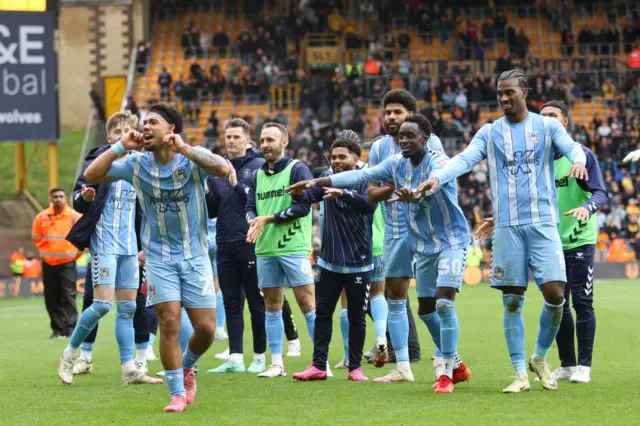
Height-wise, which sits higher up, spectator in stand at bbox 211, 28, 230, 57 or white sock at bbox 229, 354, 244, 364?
spectator in stand at bbox 211, 28, 230, 57

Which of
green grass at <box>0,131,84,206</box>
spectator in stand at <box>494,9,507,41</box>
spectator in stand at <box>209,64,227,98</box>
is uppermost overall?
spectator in stand at <box>494,9,507,41</box>

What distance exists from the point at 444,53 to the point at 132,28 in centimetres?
1587

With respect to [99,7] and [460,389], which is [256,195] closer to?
[460,389]

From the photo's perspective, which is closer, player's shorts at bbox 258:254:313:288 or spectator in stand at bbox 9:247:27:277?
player's shorts at bbox 258:254:313:288

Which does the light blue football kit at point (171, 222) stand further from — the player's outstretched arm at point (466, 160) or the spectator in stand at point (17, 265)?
the spectator in stand at point (17, 265)

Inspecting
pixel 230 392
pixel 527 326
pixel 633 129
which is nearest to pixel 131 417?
pixel 230 392

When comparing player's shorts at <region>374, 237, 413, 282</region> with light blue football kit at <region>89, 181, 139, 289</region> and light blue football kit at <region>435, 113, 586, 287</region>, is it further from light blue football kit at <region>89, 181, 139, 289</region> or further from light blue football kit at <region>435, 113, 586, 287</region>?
light blue football kit at <region>89, 181, 139, 289</region>

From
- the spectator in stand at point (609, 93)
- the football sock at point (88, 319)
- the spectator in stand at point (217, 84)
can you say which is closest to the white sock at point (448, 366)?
the football sock at point (88, 319)

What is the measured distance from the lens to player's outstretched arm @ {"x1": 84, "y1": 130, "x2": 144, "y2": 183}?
8.18 metres

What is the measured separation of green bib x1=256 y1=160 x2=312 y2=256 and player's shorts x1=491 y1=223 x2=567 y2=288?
243 cm

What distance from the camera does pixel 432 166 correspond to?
9336mm

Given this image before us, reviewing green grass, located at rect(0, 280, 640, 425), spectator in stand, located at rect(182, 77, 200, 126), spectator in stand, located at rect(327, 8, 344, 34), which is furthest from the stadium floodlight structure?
spectator in stand, located at rect(327, 8, 344, 34)

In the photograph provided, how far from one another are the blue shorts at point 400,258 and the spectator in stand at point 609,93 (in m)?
28.7

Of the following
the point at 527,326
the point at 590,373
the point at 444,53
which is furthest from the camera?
the point at 444,53
